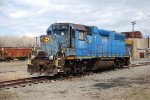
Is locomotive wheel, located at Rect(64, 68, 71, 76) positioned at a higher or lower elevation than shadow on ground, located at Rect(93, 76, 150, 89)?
higher

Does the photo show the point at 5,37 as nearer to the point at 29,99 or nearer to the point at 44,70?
the point at 44,70

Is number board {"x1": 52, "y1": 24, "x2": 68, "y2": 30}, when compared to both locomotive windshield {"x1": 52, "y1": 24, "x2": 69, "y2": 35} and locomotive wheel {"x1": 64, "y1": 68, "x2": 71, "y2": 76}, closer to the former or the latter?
locomotive windshield {"x1": 52, "y1": 24, "x2": 69, "y2": 35}

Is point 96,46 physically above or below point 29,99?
above

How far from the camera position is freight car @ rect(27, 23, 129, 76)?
1931cm

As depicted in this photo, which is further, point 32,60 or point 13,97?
point 32,60

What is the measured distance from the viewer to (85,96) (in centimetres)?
1234

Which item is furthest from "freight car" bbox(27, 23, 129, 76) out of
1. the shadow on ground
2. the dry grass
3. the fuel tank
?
the dry grass

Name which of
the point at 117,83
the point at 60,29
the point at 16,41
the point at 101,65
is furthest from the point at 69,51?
the point at 16,41

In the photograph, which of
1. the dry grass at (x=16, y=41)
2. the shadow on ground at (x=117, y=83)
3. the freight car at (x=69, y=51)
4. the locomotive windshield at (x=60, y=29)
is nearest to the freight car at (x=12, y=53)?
the freight car at (x=69, y=51)

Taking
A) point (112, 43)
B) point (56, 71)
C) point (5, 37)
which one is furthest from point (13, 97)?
point (5, 37)

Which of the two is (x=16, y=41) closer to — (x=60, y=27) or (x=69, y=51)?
(x=60, y=27)

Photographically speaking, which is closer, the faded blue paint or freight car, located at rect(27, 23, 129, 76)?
freight car, located at rect(27, 23, 129, 76)

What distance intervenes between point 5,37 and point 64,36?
86770mm

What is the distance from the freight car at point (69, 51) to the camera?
63.4 feet
